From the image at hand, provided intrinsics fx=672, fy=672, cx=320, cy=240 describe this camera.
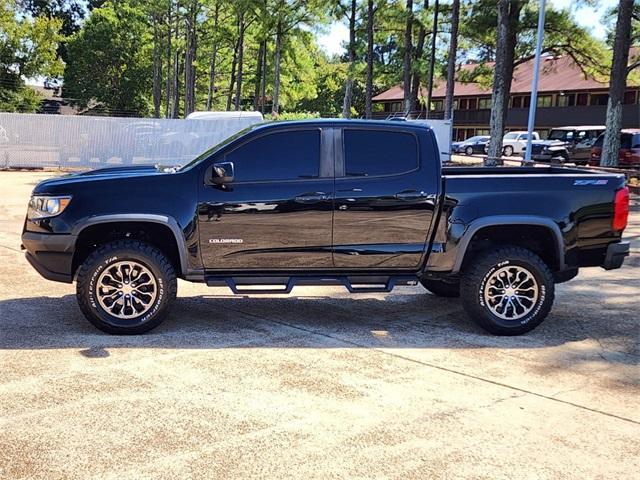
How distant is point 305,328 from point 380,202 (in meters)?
1.33

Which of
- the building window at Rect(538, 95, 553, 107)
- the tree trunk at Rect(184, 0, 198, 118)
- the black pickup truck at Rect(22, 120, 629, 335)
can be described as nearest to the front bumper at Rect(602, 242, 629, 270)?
the black pickup truck at Rect(22, 120, 629, 335)

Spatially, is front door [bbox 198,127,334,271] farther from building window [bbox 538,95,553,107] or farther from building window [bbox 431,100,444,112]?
building window [bbox 431,100,444,112]

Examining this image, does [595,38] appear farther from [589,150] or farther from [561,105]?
[561,105]

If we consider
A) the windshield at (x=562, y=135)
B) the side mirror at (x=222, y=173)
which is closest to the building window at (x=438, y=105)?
the windshield at (x=562, y=135)

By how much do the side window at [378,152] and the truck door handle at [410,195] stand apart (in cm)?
21

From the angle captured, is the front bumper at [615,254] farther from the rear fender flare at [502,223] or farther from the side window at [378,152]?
the side window at [378,152]

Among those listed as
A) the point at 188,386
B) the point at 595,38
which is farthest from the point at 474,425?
the point at 595,38

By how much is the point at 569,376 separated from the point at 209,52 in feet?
151

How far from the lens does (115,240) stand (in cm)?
586

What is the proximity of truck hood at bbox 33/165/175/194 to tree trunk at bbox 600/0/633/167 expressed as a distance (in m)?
18.7

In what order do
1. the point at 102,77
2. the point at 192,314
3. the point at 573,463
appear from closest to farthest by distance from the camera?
the point at 573,463 → the point at 192,314 → the point at 102,77

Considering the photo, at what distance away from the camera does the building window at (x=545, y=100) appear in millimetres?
52616

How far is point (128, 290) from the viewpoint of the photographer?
572 centimetres

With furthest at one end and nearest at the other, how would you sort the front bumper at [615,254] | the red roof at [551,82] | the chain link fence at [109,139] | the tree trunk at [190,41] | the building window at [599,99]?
the building window at [599,99] → the red roof at [551,82] → the tree trunk at [190,41] → the chain link fence at [109,139] → the front bumper at [615,254]
